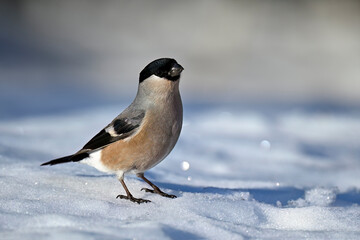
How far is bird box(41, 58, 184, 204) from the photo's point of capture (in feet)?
12.3

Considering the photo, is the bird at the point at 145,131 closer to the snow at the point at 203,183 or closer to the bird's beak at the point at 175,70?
the bird's beak at the point at 175,70

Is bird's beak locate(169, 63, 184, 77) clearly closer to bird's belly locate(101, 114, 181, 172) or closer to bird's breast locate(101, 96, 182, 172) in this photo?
bird's breast locate(101, 96, 182, 172)

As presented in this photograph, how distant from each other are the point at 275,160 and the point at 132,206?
2.50 m

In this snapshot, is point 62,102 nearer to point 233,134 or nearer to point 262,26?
point 233,134

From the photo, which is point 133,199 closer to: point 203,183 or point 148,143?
point 148,143

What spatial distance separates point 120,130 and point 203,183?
43.4 inches

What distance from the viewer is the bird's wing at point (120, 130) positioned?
3.78 m

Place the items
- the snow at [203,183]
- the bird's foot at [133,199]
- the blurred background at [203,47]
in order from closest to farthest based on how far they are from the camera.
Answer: the snow at [203,183] < the bird's foot at [133,199] < the blurred background at [203,47]

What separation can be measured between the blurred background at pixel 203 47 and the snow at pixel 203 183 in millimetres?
2409

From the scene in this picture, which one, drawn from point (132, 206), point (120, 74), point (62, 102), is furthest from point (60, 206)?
point (120, 74)

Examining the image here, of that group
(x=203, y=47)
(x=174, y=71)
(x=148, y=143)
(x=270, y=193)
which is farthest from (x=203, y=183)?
(x=203, y=47)

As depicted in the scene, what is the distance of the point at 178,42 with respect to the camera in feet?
46.2

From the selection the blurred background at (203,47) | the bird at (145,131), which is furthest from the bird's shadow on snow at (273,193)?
the blurred background at (203,47)

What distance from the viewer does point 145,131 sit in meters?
3.73
